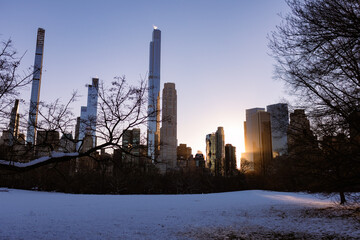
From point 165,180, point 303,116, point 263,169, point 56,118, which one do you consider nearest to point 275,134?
point 303,116

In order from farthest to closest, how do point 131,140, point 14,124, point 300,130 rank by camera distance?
1. point 300,130
2. point 14,124
3. point 131,140

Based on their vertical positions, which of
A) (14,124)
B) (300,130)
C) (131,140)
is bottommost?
(131,140)

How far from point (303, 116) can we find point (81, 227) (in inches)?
474

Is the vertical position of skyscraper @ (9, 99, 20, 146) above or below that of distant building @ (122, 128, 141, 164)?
above

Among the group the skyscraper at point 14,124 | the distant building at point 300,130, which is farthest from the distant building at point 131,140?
the distant building at point 300,130

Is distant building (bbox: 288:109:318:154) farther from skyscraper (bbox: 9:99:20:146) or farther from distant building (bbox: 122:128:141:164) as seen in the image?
skyscraper (bbox: 9:99:20:146)

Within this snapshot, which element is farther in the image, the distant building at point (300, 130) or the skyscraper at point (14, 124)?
the distant building at point (300, 130)

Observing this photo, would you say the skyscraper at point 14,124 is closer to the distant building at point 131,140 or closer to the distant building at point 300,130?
the distant building at point 131,140

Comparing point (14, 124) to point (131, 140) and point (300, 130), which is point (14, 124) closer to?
point (131, 140)

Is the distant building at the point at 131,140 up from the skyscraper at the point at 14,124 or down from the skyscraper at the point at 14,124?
down

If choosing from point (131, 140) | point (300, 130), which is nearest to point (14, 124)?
point (131, 140)

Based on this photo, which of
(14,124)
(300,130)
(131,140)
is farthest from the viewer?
(300,130)

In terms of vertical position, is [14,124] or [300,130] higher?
[300,130]

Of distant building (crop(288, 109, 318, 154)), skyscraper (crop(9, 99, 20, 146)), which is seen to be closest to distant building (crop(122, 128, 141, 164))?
Result: skyscraper (crop(9, 99, 20, 146))
